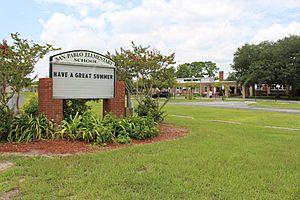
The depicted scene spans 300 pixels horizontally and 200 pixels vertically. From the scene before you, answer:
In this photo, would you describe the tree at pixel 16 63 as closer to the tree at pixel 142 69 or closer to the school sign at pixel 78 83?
the school sign at pixel 78 83

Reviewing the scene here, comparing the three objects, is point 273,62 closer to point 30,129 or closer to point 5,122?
point 30,129

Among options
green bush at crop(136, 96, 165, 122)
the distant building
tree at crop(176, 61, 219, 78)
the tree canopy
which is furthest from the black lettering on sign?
tree at crop(176, 61, 219, 78)

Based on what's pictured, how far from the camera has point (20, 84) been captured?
25.6ft

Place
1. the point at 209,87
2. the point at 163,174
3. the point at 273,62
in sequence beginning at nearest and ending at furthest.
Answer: the point at 163,174 → the point at 273,62 → the point at 209,87

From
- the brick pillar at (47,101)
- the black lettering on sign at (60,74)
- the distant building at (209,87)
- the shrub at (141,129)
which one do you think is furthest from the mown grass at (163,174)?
the distant building at (209,87)

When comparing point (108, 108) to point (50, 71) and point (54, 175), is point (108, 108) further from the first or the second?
point (54, 175)

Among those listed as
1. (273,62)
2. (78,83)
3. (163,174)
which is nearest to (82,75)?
(78,83)

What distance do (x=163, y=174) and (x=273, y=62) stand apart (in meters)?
47.8

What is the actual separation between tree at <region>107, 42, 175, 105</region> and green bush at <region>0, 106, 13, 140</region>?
4.31 m

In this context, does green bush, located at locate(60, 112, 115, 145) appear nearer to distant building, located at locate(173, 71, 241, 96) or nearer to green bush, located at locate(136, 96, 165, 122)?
green bush, located at locate(136, 96, 165, 122)

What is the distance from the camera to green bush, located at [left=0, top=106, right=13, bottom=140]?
7246 mm

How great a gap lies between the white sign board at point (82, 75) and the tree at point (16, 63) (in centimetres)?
51

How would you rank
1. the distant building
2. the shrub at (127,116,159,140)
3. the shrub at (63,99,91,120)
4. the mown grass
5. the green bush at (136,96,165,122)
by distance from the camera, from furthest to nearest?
the distant building, the green bush at (136,96,165,122), the shrub at (63,99,91,120), the shrub at (127,116,159,140), the mown grass

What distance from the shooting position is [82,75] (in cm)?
877
